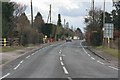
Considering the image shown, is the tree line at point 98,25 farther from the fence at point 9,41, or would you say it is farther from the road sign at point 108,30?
the fence at point 9,41

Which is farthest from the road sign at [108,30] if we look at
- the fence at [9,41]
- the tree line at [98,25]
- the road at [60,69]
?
the road at [60,69]

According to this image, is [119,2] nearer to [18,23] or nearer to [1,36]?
[18,23]

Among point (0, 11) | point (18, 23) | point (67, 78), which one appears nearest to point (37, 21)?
point (18, 23)

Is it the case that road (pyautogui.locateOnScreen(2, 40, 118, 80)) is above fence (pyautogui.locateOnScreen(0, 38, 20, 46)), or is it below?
below

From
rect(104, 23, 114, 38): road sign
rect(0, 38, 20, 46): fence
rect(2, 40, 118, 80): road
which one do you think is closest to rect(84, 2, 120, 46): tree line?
rect(104, 23, 114, 38): road sign

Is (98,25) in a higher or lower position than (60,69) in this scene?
higher

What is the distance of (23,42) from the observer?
202ft

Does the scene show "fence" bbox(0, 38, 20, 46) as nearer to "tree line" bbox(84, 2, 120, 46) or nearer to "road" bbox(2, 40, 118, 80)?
"tree line" bbox(84, 2, 120, 46)

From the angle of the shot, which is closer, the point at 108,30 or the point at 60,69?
the point at 60,69

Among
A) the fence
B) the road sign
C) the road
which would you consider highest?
the road sign

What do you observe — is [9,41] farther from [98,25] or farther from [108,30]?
[98,25]

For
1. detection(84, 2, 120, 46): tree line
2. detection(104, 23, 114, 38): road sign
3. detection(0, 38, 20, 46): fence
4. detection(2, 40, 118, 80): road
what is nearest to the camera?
detection(2, 40, 118, 80): road

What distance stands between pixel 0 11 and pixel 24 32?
9458 mm

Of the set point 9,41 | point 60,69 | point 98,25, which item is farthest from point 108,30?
point 60,69
